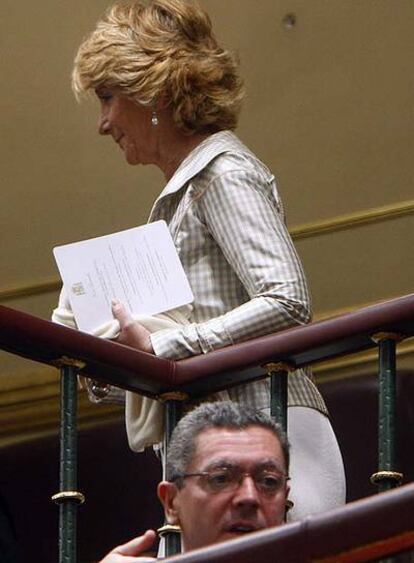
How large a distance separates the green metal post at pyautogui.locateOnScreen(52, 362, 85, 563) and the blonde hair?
0.60 metres

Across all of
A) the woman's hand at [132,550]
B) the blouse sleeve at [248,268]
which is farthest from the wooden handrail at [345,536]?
the blouse sleeve at [248,268]

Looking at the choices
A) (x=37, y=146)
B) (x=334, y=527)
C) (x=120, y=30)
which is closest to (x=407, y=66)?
(x=37, y=146)

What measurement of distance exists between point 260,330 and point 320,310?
7.26 ft

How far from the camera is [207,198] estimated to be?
383 cm

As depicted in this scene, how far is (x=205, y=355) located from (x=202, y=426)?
24 cm

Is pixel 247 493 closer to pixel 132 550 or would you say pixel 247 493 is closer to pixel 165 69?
pixel 132 550

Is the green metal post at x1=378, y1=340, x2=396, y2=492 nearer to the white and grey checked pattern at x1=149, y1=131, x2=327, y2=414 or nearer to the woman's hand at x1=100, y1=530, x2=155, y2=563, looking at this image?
the white and grey checked pattern at x1=149, y1=131, x2=327, y2=414

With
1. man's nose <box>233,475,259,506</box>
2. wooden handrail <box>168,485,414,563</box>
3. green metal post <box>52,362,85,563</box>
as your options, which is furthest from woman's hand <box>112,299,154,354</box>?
wooden handrail <box>168,485,414,563</box>

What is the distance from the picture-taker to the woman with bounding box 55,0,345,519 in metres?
3.70

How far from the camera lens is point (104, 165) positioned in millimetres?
6238

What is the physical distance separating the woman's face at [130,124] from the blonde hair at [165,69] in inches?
1.2

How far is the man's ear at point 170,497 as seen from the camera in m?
3.44

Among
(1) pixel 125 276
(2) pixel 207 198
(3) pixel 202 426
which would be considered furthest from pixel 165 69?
(3) pixel 202 426

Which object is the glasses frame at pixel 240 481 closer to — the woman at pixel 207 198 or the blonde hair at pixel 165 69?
the woman at pixel 207 198
